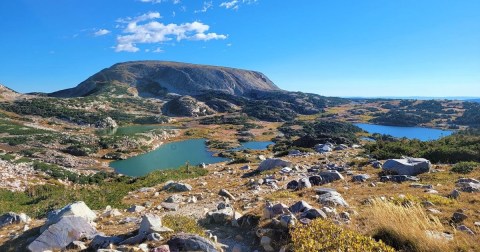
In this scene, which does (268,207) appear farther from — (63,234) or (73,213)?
(73,213)

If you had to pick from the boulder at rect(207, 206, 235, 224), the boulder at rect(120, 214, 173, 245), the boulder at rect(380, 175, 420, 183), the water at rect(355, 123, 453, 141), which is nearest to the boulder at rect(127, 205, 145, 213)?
the boulder at rect(207, 206, 235, 224)

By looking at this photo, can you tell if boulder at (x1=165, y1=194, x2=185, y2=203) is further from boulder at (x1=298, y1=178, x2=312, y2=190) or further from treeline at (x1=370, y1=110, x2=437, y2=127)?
treeline at (x1=370, y1=110, x2=437, y2=127)

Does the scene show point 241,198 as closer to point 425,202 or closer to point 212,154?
point 425,202

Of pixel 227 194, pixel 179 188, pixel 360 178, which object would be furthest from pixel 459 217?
pixel 179 188

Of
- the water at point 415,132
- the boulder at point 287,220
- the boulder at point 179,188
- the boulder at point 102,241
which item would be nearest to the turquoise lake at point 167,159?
the boulder at point 179,188

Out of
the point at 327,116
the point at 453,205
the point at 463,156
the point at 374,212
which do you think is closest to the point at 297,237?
the point at 374,212

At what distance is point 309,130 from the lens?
113375 millimetres

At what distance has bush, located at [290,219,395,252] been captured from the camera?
606cm

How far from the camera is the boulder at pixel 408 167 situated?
57.3ft

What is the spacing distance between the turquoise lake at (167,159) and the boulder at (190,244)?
141 ft

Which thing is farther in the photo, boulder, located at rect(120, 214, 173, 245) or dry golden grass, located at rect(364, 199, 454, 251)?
boulder, located at rect(120, 214, 173, 245)

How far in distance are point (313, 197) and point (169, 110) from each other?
505 feet

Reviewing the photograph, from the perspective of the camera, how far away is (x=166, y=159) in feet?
206

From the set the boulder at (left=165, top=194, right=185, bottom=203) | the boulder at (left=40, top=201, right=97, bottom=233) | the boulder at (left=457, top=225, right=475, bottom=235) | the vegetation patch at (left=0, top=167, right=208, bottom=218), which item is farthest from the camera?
the vegetation patch at (left=0, top=167, right=208, bottom=218)
